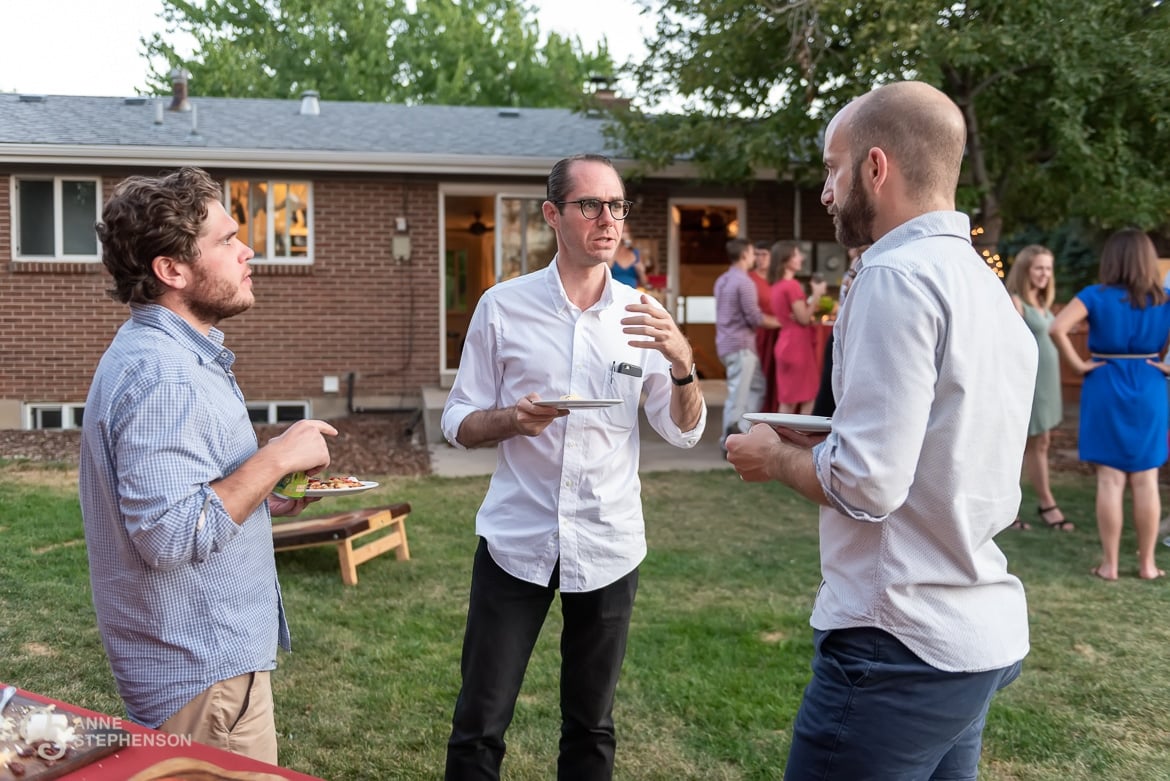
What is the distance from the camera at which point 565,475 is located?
118 inches

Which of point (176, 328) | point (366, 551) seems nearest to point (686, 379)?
point (176, 328)

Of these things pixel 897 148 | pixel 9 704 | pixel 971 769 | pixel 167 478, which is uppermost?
pixel 897 148

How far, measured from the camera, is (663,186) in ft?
49.0

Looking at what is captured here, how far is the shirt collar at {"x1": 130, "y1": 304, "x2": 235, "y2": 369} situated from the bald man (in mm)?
1318

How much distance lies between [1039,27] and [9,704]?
426 inches

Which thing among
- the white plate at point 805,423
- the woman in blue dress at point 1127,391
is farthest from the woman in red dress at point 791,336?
the white plate at point 805,423

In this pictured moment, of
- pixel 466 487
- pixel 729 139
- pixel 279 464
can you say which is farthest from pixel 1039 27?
pixel 279 464

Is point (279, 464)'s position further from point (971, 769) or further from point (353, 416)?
point (353, 416)

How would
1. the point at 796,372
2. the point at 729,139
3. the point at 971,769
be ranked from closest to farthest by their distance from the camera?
1. the point at 971,769
2. the point at 796,372
3. the point at 729,139

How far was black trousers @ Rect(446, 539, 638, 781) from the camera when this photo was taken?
2.97 metres

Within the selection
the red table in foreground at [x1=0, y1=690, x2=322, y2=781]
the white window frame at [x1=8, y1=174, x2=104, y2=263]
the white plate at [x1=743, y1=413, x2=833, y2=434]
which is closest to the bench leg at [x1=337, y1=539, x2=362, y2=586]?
the red table in foreground at [x1=0, y1=690, x2=322, y2=781]

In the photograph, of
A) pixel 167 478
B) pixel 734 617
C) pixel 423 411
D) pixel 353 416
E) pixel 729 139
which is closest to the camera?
pixel 167 478

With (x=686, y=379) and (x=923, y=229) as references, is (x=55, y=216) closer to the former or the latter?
(x=686, y=379)

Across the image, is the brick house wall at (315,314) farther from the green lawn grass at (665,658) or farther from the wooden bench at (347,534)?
the wooden bench at (347,534)
